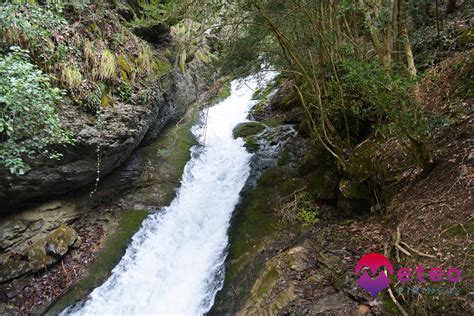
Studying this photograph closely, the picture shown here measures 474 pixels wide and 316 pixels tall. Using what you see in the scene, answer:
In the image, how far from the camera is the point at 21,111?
4.79 metres

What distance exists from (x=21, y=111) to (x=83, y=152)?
2.30 m

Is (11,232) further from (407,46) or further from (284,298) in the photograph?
(407,46)

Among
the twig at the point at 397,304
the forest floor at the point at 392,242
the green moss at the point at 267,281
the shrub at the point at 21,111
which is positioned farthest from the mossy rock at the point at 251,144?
the twig at the point at 397,304

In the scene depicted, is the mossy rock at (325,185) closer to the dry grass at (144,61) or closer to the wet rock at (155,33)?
the dry grass at (144,61)

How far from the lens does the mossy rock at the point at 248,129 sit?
12.6 meters

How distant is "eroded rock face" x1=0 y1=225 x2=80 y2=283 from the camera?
20.9 feet

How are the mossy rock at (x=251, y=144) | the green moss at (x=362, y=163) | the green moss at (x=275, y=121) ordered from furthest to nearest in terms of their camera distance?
1. the green moss at (x=275, y=121)
2. the mossy rock at (x=251, y=144)
3. the green moss at (x=362, y=163)

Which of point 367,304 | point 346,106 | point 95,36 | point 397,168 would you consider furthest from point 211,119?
point 367,304

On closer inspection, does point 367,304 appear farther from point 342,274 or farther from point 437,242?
point 437,242

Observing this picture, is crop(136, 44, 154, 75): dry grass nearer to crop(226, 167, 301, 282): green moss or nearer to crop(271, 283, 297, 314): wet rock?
crop(226, 167, 301, 282): green moss

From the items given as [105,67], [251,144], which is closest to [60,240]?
[105,67]

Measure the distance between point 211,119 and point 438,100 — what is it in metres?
10.7

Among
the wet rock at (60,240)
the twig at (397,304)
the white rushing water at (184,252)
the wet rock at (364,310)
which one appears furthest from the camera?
the wet rock at (60,240)

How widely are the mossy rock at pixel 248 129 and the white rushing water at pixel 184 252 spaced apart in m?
1.60
